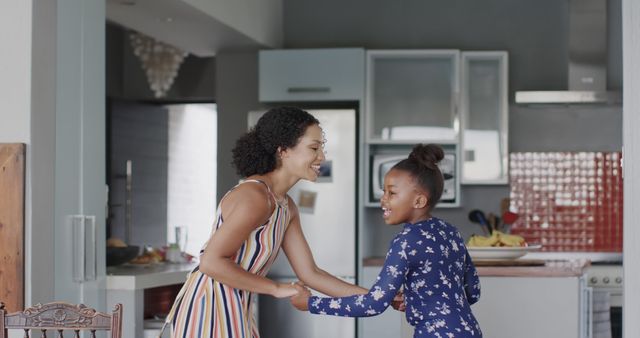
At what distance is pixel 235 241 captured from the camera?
8.87ft

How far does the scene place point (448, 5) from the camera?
6719 mm

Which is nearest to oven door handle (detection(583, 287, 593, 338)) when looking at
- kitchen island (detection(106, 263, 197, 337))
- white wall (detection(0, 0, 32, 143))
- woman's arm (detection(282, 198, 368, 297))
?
kitchen island (detection(106, 263, 197, 337))

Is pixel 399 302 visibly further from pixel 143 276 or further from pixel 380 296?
pixel 143 276

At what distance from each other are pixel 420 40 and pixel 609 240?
1.75m

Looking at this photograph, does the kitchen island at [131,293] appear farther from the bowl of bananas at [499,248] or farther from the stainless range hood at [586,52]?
the stainless range hood at [586,52]

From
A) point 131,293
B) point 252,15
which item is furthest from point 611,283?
point 131,293

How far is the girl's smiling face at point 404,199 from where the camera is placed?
8.90ft

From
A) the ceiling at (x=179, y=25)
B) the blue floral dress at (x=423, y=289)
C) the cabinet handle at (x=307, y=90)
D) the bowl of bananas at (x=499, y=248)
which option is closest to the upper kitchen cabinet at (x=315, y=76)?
the cabinet handle at (x=307, y=90)

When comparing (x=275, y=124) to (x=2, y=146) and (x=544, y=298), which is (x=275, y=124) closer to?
(x=2, y=146)

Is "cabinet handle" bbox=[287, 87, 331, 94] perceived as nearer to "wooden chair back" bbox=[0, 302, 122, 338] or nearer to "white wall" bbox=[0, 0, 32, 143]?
"white wall" bbox=[0, 0, 32, 143]

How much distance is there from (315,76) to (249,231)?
3551 millimetres

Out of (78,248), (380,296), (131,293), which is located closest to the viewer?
(380,296)

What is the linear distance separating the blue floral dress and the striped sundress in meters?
0.20

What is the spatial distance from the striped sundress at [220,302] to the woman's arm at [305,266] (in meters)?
0.23
